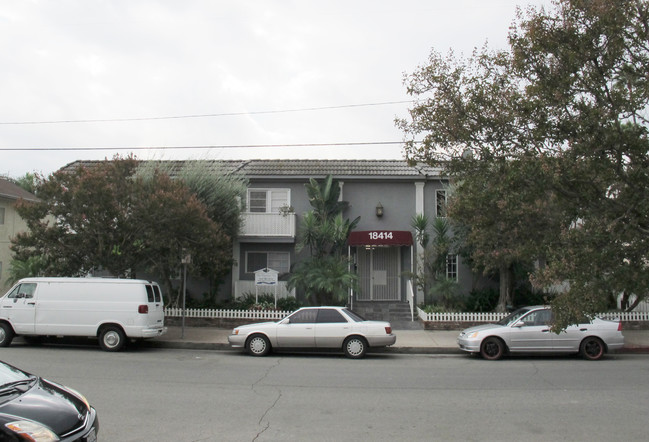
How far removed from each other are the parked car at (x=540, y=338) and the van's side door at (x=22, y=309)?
11526 millimetres

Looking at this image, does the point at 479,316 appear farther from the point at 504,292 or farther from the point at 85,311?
the point at 85,311

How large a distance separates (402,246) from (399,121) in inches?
472

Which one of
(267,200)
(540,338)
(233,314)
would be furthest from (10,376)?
(267,200)

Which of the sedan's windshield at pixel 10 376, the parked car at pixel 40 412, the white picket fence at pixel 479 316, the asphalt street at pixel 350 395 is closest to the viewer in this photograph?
the parked car at pixel 40 412

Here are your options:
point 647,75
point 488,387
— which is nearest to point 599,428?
point 488,387

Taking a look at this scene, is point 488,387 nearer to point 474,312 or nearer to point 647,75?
point 647,75

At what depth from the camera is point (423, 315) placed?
18.7m

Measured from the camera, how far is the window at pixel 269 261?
2216 centimetres

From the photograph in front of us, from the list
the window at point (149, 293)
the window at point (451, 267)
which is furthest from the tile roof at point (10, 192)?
the window at point (451, 267)

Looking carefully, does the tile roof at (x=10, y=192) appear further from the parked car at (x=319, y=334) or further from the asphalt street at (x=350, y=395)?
the parked car at (x=319, y=334)

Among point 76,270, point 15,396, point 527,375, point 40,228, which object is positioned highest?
point 40,228

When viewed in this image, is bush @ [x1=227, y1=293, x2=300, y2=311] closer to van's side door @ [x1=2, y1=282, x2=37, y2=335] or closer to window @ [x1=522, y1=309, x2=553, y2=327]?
van's side door @ [x1=2, y1=282, x2=37, y2=335]

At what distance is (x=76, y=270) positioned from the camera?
16188 mm

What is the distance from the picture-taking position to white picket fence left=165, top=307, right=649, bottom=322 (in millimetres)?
17766
